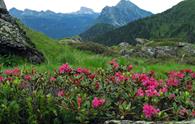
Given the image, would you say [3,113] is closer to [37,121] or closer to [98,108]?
[37,121]

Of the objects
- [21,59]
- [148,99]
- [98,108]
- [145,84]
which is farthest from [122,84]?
[21,59]

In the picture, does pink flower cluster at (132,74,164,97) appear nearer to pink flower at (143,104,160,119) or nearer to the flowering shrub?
the flowering shrub

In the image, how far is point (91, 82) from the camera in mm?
7238

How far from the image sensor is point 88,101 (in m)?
5.74

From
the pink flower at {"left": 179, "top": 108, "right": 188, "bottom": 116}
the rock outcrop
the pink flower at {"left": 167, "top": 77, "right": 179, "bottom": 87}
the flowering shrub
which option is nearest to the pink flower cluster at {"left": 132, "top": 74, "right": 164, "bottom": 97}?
the flowering shrub

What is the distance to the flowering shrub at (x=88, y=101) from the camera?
5688 millimetres

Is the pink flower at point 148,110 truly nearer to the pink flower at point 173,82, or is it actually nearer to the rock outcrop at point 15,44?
the pink flower at point 173,82

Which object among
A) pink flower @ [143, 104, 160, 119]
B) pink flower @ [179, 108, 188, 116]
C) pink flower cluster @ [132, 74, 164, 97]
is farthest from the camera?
pink flower cluster @ [132, 74, 164, 97]

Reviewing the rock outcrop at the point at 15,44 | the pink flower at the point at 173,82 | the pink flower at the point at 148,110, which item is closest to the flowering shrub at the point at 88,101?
the pink flower at the point at 148,110

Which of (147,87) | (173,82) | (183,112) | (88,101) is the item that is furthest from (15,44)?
(183,112)

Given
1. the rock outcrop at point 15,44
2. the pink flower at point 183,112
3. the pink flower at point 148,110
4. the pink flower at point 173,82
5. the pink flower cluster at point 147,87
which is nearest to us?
the pink flower at point 148,110

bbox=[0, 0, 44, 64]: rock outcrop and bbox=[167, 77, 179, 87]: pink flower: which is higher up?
bbox=[0, 0, 44, 64]: rock outcrop

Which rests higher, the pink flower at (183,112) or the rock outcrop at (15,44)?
the rock outcrop at (15,44)

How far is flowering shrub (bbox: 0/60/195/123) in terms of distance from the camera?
5.69m
